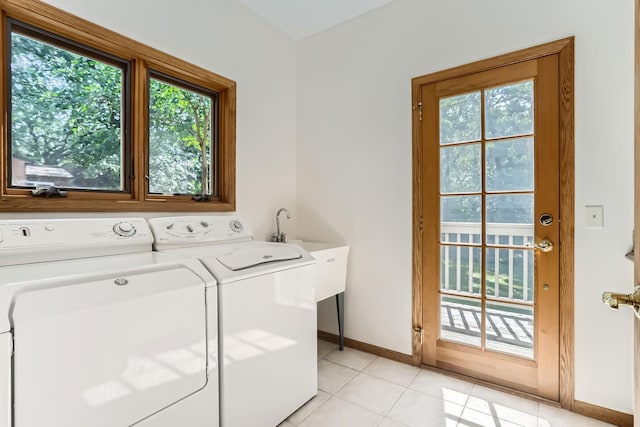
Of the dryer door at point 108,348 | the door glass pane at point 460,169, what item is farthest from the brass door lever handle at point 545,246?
the dryer door at point 108,348

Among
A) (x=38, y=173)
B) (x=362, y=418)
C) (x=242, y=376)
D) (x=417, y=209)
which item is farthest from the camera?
(x=417, y=209)

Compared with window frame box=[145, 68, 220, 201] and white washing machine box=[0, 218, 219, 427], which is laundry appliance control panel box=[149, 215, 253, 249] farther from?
window frame box=[145, 68, 220, 201]

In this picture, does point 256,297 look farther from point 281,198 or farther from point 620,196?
point 620,196

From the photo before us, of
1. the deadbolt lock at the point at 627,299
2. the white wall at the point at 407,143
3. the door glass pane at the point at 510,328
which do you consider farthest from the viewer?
the door glass pane at the point at 510,328

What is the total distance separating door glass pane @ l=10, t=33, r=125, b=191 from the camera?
5.01 ft

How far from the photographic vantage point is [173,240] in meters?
1.74

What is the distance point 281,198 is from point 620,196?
2.23m

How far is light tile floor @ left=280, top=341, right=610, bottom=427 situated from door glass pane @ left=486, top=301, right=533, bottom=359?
27 centimetres

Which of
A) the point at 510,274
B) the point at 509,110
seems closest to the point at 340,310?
the point at 510,274

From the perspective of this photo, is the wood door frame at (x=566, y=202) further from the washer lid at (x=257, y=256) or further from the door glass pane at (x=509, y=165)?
the washer lid at (x=257, y=256)

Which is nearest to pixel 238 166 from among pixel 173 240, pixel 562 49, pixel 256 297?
pixel 173 240

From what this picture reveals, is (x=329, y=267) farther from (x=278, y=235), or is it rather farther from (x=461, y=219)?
(x=461, y=219)

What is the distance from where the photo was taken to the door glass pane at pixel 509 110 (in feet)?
6.24

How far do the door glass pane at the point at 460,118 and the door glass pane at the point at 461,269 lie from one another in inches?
29.4
